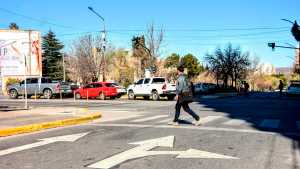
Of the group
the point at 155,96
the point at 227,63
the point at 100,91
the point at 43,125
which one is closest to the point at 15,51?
the point at 43,125

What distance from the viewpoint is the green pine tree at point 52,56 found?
80.5 metres

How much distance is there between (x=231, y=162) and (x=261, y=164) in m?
0.50

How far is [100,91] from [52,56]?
150 feet

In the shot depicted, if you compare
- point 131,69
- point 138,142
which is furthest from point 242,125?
point 131,69

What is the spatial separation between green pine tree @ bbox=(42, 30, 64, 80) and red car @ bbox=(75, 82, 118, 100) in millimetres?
41658

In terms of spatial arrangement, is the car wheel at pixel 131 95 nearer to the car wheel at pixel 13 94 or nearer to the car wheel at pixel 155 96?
the car wheel at pixel 155 96

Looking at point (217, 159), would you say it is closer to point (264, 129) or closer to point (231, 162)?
point (231, 162)

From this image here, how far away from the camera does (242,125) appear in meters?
14.4

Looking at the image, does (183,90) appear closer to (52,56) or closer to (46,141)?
(46,141)

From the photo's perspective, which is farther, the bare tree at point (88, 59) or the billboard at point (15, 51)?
the bare tree at point (88, 59)

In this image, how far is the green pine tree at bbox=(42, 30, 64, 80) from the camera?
8050 cm

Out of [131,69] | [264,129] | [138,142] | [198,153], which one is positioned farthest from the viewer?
[131,69]

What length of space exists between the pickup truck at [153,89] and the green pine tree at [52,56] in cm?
4421

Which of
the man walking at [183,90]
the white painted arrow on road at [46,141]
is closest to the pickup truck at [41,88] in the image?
the man walking at [183,90]
